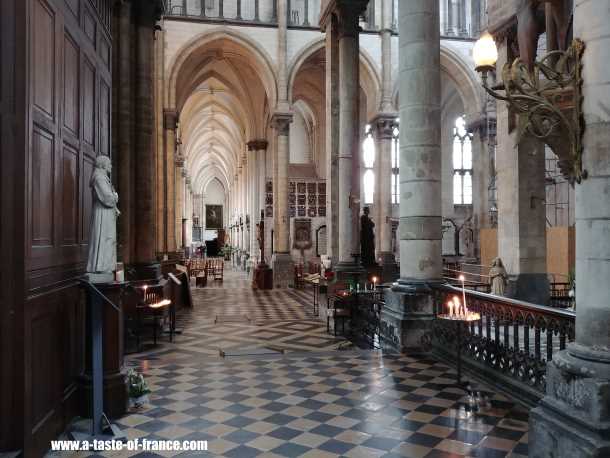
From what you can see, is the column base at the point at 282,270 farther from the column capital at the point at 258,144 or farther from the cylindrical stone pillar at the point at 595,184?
the cylindrical stone pillar at the point at 595,184

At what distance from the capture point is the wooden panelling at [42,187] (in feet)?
12.9

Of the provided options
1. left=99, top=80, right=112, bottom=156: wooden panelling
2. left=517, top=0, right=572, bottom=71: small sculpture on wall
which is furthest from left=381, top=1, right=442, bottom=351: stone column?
left=99, top=80, right=112, bottom=156: wooden panelling

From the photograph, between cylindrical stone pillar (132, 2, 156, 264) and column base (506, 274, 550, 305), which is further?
column base (506, 274, 550, 305)

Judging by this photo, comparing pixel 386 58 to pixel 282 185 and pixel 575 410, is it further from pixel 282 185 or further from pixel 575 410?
pixel 575 410

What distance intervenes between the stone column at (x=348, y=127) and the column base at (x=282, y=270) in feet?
23.3

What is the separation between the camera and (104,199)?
4.76 meters

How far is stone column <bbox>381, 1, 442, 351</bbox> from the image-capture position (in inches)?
320

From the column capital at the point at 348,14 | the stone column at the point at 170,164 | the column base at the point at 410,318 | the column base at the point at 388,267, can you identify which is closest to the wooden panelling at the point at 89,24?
the column base at the point at 410,318

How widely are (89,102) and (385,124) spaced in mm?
18491

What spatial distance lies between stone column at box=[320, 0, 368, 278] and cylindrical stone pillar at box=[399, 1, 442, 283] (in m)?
5.89

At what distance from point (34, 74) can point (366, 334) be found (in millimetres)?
7190

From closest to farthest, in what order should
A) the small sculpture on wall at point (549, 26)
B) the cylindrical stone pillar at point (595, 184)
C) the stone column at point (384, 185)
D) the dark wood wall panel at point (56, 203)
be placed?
the cylindrical stone pillar at point (595, 184) → the dark wood wall panel at point (56, 203) → the small sculpture on wall at point (549, 26) → the stone column at point (384, 185)

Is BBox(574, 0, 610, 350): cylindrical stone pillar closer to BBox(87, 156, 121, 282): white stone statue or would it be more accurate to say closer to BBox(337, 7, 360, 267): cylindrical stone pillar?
BBox(87, 156, 121, 282): white stone statue

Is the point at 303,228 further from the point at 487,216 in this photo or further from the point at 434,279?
the point at 434,279
